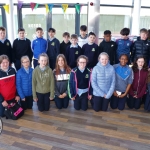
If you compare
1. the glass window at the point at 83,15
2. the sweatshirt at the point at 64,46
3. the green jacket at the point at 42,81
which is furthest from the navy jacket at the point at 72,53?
the glass window at the point at 83,15

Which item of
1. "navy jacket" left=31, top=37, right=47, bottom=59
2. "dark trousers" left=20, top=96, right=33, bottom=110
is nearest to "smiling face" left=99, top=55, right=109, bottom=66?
"dark trousers" left=20, top=96, right=33, bottom=110

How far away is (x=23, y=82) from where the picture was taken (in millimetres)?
2852

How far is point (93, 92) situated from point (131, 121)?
2.40ft

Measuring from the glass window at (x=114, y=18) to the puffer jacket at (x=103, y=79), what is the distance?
14.5 ft

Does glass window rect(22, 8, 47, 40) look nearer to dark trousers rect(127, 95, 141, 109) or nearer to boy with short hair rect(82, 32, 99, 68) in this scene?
boy with short hair rect(82, 32, 99, 68)

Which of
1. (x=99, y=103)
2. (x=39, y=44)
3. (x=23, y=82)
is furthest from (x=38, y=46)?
(x=99, y=103)

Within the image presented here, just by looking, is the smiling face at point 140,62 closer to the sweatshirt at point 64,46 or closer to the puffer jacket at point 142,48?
the puffer jacket at point 142,48

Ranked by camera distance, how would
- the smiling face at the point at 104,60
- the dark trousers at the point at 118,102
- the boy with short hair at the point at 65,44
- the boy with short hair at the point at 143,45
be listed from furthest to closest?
the boy with short hair at the point at 65,44 → the boy with short hair at the point at 143,45 → the dark trousers at the point at 118,102 → the smiling face at the point at 104,60

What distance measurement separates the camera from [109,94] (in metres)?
2.80

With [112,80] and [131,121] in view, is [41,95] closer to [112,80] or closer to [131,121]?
[112,80]

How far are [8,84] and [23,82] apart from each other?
242mm

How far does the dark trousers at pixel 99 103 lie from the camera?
2.88 meters

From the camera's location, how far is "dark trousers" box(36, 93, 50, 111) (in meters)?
2.88

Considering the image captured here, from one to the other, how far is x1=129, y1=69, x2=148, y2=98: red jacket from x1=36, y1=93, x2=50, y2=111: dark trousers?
141 cm
